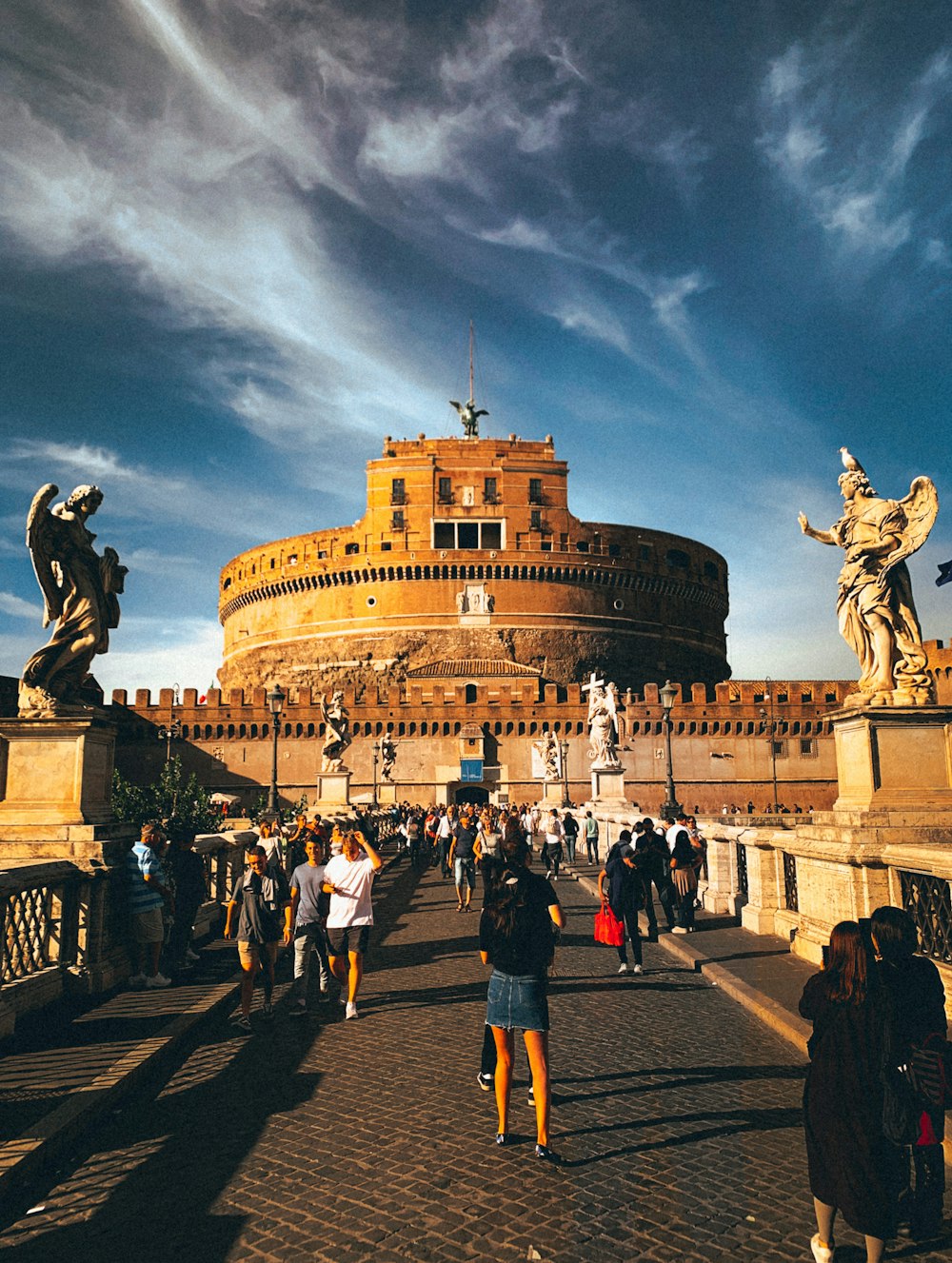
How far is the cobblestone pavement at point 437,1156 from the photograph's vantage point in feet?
11.2

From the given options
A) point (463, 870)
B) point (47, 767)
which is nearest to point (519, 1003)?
point (47, 767)

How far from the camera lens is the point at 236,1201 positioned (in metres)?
3.74

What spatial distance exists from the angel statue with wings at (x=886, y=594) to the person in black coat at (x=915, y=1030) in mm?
3924

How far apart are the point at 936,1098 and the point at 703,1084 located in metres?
2.20

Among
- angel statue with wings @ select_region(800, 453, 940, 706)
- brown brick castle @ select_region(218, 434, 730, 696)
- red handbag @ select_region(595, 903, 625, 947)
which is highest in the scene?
brown brick castle @ select_region(218, 434, 730, 696)

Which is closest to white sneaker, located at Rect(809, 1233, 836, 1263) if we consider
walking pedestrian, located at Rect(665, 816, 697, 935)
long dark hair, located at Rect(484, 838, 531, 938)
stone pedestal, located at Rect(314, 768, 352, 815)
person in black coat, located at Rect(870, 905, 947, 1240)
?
person in black coat, located at Rect(870, 905, 947, 1240)

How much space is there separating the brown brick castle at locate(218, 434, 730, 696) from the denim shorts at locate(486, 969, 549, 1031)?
54.8 metres

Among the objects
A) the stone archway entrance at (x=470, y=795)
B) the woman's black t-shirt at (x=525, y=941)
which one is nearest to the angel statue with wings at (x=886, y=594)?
the woman's black t-shirt at (x=525, y=941)

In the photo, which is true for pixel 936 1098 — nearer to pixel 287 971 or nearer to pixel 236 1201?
pixel 236 1201

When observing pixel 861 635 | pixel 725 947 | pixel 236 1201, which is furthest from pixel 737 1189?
pixel 725 947

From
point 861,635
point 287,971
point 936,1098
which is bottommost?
point 287,971

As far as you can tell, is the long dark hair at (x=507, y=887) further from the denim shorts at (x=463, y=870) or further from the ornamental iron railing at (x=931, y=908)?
the denim shorts at (x=463, y=870)

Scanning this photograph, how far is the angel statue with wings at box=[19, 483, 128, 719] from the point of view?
7.05 metres

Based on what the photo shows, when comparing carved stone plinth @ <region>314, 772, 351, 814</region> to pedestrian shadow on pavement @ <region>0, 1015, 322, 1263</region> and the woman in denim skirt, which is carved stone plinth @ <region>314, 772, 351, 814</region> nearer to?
pedestrian shadow on pavement @ <region>0, 1015, 322, 1263</region>
